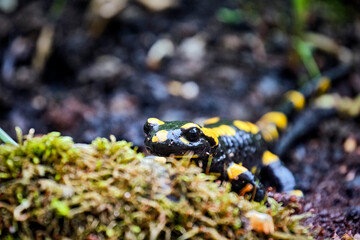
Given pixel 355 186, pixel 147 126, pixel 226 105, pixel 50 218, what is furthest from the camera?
pixel 226 105

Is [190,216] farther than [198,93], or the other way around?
[198,93]

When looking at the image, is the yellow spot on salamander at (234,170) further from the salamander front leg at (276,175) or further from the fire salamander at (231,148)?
the salamander front leg at (276,175)

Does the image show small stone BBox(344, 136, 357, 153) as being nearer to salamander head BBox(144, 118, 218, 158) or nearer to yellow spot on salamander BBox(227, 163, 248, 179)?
yellow spot on salamander BBox(227, 163, 248, 179)

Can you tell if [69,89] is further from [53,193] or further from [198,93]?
[53,193]

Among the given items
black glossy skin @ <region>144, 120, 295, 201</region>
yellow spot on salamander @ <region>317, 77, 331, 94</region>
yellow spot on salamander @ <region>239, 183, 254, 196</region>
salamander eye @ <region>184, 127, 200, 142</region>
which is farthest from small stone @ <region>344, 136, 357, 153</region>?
salamander eye @ <region>184, 127, 200, 142</region>

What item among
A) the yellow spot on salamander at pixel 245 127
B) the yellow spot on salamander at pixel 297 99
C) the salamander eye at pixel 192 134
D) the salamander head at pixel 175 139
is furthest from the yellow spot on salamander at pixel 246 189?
the yellow spot on salamander at pixel 297 99

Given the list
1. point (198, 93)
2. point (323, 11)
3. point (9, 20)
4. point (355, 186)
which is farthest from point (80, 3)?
point (355, 186)
